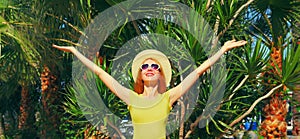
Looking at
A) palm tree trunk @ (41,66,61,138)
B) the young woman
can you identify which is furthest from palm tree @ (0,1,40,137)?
the young woman

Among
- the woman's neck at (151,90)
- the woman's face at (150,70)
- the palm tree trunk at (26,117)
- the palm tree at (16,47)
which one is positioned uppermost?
the palm tree at (16,47)

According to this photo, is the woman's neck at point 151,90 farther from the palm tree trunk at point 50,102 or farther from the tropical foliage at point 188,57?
the palm tree trunk at point 50,102

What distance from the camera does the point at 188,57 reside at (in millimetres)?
5234

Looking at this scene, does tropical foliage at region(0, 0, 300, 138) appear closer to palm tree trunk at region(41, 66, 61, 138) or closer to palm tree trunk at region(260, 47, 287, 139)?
palm tree trunk at region(260, 47, 287, 139)

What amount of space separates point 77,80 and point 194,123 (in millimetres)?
1759

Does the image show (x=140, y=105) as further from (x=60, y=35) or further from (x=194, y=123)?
(x=60, y=35)

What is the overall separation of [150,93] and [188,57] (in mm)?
2160

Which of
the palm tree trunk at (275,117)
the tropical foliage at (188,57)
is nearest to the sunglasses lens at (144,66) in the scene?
the tropical foliage at (188,57)

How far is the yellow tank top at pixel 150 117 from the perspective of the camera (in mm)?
2982

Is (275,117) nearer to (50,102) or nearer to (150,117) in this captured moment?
(150,117)

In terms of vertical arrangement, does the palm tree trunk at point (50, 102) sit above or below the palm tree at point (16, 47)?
below

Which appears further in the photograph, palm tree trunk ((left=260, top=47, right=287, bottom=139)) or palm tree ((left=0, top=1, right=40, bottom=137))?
palm tree ((left=0, top=1, right=40, bottom=137))

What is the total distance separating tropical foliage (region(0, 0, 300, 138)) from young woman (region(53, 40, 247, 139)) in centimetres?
203

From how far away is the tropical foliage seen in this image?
537 centimetres
